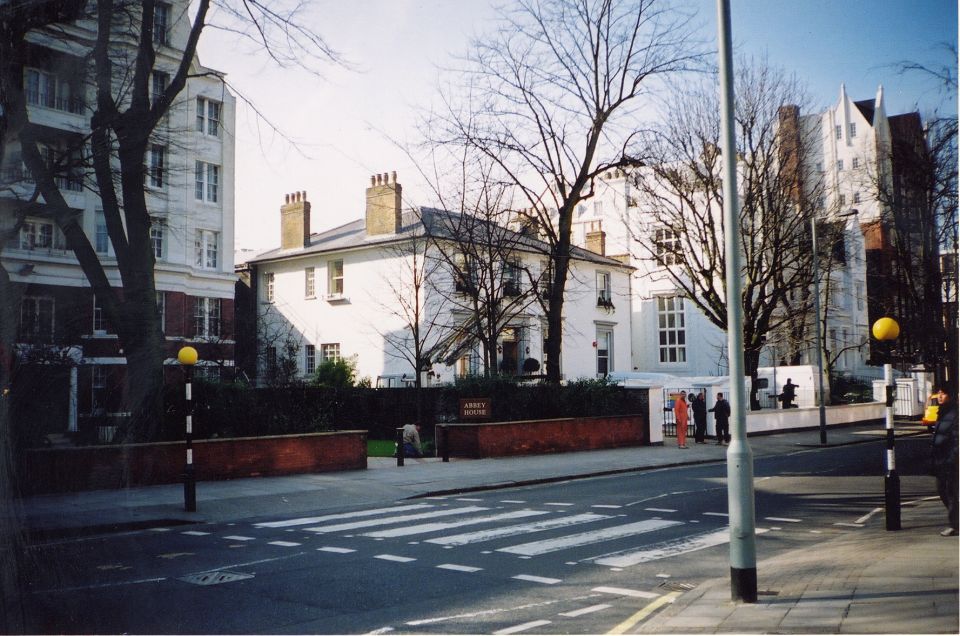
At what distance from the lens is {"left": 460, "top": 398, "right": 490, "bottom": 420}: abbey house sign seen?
2378cm

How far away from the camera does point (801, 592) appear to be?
6.78 m

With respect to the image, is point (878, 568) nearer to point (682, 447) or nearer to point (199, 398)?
point (199, 398)

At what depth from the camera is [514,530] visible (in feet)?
37.1

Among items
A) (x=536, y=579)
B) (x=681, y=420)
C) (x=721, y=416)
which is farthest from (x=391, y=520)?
(x=721, y=416)

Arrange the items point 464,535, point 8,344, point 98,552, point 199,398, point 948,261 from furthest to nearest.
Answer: point 199,398
point 948,261
point 464,535
point 98,552
point 8,344

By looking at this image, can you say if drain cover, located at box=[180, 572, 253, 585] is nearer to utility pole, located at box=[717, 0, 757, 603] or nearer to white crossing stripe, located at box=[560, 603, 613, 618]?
white crossing stripe, located at box=[560, 603, 613, 618]

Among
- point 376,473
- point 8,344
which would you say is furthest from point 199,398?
point 8,344

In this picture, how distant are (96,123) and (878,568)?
9.10 metres

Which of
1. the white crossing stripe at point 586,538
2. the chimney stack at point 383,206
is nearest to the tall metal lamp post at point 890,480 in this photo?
the white crossing stripe at point 586,538

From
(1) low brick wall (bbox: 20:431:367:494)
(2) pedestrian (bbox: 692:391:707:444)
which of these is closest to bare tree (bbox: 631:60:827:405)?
(2) pedestrian (bbox: 692:391:707:444)

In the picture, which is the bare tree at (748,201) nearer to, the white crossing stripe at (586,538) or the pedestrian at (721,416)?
the pedestrian at (721,416)

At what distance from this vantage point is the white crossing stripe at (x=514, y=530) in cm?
1055

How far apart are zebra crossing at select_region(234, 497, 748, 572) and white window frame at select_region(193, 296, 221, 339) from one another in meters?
4.18

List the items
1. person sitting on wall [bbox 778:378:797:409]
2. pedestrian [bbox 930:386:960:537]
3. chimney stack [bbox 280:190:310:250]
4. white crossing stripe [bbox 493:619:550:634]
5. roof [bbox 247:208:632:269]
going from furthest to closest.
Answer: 1. chimney stack [bbox 280:190:310:250]
2. person sitting on wall [bbox 778:378:797:409]
3. roof [bbox 247:208:632:269]
4. pedestrian [bbox 930:386:960:537]
5. white crossing stripe [bbox 493:619:550:634]
